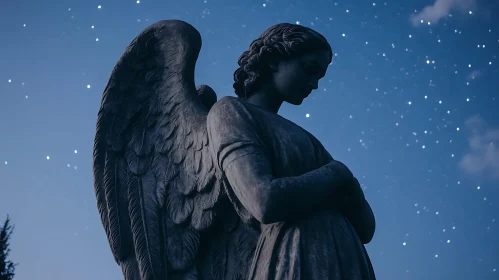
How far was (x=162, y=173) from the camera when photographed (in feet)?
11.8

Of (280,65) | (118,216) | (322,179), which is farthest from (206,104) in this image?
(322,179)

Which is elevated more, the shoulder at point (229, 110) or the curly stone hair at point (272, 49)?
the curly stone hair at point (272, 49)

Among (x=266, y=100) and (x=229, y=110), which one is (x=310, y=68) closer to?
(x=266, y=100)

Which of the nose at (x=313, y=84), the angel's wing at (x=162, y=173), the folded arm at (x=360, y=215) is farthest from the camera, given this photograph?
the nose at (x=313, y=84)

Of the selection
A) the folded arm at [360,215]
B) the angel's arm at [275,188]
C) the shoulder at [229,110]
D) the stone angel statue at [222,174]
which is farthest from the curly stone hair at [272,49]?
the folded arm at [360,215]

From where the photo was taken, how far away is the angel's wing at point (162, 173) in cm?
334

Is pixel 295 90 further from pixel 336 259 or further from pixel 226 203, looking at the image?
pixel 336 259

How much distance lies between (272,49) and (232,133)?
747 millimetres

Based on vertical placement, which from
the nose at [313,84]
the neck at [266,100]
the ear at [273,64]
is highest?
the ear at [273,64]

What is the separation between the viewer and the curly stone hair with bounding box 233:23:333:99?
335cm

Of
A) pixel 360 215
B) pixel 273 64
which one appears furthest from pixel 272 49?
pixel 360 215

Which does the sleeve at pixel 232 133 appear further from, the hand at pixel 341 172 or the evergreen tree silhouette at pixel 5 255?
the evergreen tree silhouette at pixel 5 255

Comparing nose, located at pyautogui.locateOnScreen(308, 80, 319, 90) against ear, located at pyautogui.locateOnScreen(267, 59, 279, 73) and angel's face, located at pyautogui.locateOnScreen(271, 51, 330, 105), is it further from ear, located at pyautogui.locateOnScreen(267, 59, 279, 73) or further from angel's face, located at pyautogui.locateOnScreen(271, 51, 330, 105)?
ear, located at pyautogui.locateOnScreen(267, 59, 279, 73)

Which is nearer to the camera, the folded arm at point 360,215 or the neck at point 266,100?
the folded arm at point 360,215
